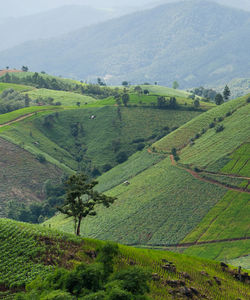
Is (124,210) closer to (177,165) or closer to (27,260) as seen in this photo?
(177,165)

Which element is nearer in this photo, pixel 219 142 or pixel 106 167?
pixel 219 142

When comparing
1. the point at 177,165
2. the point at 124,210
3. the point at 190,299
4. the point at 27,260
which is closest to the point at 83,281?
the point at 27,260

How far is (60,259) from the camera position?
6131 cm

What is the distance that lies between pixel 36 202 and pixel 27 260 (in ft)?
352

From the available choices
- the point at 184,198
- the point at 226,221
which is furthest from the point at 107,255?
the point at 184,198

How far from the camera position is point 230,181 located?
5207 inches

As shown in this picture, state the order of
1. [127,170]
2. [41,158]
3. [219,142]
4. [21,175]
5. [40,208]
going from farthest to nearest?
[41,158]
[21,175]
[127,170]
[40,208]
[219,142]

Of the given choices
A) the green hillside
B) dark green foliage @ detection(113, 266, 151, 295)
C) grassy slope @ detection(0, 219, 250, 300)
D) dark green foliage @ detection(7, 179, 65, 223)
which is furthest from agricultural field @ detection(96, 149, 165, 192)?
dark green foliage @ detection(113, 266, 151, 295)

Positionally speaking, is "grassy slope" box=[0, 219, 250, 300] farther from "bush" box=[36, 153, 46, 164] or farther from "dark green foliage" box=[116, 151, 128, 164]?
"dark green foliage" box=[116, 151, 128, 164]

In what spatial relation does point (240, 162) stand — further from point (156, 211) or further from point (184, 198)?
point (156, 211)

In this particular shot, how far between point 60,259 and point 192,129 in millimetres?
133279

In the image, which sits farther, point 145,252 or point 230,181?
point 230,181

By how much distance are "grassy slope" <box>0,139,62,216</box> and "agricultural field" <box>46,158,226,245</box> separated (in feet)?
85.8

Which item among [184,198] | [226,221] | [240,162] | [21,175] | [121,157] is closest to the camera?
[226,221]
